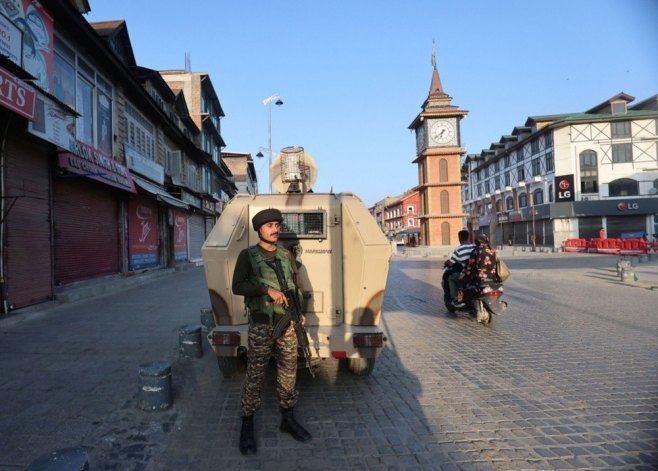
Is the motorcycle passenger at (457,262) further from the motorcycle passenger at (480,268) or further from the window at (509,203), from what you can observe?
the window at (509,203)

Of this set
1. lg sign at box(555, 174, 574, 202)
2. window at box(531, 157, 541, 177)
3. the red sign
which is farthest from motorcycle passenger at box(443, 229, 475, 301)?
window at box(531, 157, 541, 177)

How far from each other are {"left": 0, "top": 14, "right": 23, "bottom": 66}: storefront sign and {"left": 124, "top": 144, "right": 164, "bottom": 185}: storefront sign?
624cm

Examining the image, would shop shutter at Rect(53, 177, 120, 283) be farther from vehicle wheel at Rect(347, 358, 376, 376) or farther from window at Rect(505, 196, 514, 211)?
window at Rect(505, 196, 514, 211)

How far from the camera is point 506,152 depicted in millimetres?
49312

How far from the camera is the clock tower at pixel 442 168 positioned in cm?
3653

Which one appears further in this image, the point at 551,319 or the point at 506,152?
the point at 506,152

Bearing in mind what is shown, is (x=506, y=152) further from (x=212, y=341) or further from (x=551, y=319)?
(x=212, y=341)

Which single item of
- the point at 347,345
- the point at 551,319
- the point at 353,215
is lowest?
the point at 551,319

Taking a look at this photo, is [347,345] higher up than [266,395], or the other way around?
[347,345]

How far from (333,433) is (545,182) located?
45481mm

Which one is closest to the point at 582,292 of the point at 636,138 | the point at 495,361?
the point at 495,361

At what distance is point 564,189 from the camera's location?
38219mm

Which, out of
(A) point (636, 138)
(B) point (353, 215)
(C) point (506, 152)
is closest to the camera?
(B) point (353, 215)

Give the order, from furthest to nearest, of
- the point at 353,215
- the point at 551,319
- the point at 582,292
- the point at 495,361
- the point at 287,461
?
the point at 582,292 < the point at 551,319 < the point at 495,361 < the point at 353,215 < the point at 287,461
